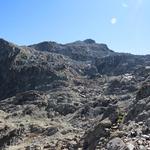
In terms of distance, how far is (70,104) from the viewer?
99125 millimetres

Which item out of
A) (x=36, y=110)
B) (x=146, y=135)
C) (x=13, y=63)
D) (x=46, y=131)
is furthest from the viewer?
(x=13, y=63)

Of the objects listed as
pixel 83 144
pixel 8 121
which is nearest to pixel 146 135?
pixel 83 144

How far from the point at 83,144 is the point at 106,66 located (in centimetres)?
14301

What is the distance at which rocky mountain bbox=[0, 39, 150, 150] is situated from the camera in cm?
3541

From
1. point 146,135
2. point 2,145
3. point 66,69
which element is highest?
point 66,69

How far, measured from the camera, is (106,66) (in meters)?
184

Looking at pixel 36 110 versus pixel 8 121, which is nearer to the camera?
pixel 8 121

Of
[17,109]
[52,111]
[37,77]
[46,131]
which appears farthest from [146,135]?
[37,77]

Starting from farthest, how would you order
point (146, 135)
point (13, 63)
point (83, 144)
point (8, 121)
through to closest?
point (13, 63) → point (8, 121) → point (83, 144) → point (146, 135)

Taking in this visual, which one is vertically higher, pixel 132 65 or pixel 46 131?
pixel 132 65

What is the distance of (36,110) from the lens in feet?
312

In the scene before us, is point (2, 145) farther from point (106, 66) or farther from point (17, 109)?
point (106, 66)

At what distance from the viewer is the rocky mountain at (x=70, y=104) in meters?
35.4

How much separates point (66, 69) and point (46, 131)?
80.8 meters
